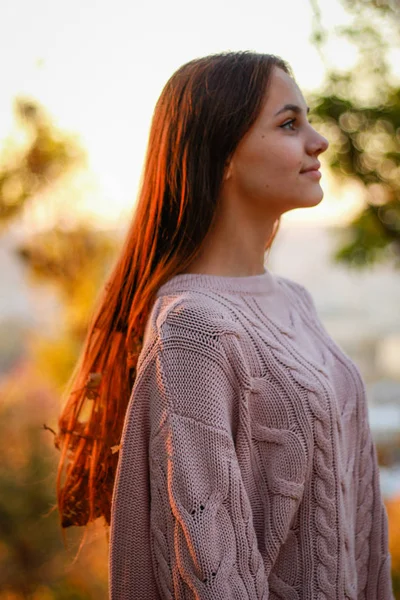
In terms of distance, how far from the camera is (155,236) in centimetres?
154

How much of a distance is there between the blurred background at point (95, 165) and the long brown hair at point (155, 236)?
112 millimetres

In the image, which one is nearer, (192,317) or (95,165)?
(192,317)

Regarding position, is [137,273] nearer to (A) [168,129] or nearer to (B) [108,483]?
(A) [168,129]

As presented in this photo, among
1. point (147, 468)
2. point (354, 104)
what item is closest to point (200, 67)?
point (147, 468)

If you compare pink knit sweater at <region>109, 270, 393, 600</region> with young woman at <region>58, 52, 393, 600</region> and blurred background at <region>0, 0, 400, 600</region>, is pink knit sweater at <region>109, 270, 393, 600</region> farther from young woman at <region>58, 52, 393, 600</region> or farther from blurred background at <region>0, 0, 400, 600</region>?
blurred background at <region>0, 0, 400, 600</region>

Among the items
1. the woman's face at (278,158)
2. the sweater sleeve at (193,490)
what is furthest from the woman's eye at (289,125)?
the sweater sleeve at (193,490)

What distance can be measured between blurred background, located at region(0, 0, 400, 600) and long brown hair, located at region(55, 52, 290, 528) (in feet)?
0.37

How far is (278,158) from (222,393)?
56 cm

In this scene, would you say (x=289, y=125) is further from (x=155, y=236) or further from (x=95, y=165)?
(x=95, y=165)

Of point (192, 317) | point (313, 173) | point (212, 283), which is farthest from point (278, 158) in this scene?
point (192, 317)

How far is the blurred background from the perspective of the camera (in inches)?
77.2

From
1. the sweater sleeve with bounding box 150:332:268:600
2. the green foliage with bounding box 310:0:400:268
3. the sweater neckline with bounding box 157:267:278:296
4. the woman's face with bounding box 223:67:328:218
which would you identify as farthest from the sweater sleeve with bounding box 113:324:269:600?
the green foliage with bounding box 310:0:400:268

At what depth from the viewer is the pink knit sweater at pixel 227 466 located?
3.98 feet

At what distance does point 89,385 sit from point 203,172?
61cm
